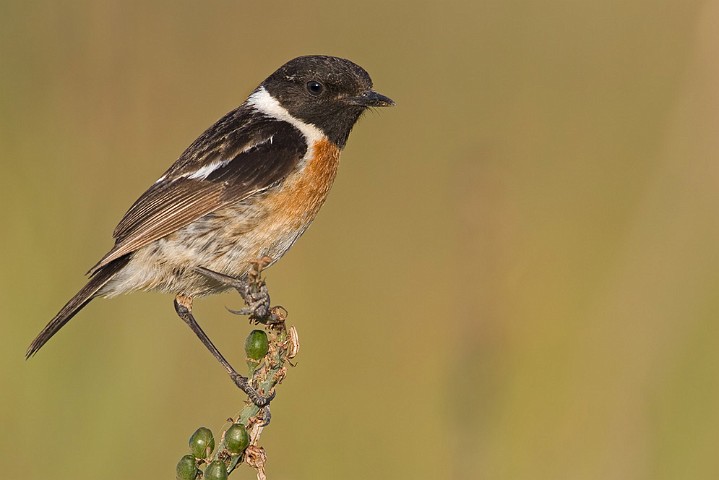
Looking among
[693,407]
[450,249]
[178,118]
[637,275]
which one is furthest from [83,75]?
[693,407]

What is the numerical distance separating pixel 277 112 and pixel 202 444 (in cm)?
270

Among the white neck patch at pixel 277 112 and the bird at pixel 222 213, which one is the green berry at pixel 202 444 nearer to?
the bird at pixel 222 213

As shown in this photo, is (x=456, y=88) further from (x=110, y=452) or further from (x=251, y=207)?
(x=110, y=452)

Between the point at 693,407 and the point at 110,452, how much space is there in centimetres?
237

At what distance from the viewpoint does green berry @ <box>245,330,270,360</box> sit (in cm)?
266

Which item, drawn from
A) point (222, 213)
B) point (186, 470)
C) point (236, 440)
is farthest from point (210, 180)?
point (186, 470)

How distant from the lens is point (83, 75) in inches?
203

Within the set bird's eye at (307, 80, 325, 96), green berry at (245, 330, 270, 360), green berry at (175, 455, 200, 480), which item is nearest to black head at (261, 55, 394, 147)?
bird's eye at (307, 80, 325, 96)

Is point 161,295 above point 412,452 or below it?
above

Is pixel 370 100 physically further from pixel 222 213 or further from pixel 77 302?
pixel 77 302

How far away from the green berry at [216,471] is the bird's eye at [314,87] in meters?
2.70

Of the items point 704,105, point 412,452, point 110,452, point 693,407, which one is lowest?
point 693,407

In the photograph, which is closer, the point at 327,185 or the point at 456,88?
the point at 327,185

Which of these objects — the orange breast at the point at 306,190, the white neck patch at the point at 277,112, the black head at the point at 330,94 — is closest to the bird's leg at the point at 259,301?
the orange breast at the point at 306,190
